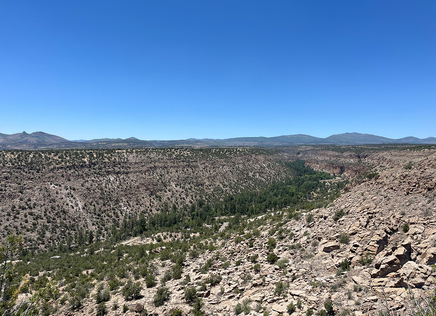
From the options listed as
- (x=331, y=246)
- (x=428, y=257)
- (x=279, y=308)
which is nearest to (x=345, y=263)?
(x=331, y=246)

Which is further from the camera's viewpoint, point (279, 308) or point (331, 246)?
point (331, 246)

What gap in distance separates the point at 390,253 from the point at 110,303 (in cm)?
1847

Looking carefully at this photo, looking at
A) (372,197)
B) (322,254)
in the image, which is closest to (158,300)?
(322,254)

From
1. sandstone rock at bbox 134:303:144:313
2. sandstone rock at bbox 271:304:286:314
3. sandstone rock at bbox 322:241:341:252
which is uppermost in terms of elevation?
sandstone rock at bbox 322:241:341:252

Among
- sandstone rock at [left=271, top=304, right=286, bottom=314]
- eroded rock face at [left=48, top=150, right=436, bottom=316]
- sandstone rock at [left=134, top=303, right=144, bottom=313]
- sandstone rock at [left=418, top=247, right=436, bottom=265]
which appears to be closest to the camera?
sandstone rock at [left=418, top=247, right=436, bottom=265]

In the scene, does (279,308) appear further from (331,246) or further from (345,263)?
(331,246)

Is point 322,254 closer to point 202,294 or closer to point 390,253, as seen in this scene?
point 390,253

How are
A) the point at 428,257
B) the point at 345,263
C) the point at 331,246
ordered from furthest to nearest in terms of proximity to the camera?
the point at 331,246
the point at 345,263
the point at 428,257

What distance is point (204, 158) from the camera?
98.2 m

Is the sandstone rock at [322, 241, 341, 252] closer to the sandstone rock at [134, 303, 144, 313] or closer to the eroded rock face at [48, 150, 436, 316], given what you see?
the eroded rock face at [48, 150, 436, 316]

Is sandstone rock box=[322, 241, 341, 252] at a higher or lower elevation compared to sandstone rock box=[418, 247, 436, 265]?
lower

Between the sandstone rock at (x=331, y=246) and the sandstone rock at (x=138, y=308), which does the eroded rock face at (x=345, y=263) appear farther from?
the sandstone rock at (x=138, y=308)

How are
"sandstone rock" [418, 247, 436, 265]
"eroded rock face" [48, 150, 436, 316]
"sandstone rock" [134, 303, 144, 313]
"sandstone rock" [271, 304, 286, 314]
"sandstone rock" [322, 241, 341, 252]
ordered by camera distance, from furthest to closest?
"sandstone rock" [322, 241, 341, 252], "sandstone rock" [134, 303, 144, 313], "sandstone rock" [271, 304, 286, 314], "eroded rock face" [48, 150, 436, 316], "sandstone rock" [418, 247, 436, 265]

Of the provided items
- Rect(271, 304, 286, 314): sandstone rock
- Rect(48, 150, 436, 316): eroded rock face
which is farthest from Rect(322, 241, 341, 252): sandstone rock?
Rect(271, 304, 286, 314): sandstone rock
